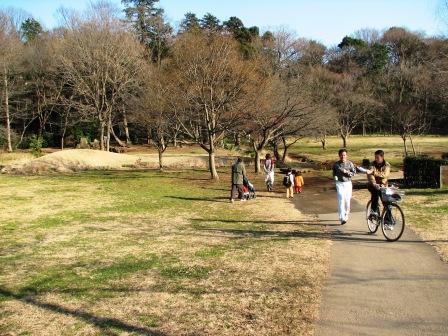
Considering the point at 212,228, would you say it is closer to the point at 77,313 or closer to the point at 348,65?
the point at 77,313

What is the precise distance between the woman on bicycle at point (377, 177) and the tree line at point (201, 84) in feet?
44.4

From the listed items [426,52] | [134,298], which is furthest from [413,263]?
[426,52]

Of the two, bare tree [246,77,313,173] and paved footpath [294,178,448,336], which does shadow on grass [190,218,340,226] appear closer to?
paved footpath [294,178,448,336]

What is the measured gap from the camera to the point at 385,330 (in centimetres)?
483

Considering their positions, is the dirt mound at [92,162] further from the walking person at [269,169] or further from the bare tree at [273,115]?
the walking person at [269,169]

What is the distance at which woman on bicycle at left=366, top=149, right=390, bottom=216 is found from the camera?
30.5 ft

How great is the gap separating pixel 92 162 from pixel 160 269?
24573 millimetres

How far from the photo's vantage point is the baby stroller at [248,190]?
15891mm

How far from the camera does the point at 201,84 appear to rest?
72.7ft

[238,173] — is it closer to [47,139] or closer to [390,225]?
[390,225]

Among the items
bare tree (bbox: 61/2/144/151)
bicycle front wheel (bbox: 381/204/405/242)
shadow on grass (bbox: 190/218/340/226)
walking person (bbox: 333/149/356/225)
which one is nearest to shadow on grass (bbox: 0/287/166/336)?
bicycle front wheel (bbox: 381/204/405/242)

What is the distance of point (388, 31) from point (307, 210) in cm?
7253

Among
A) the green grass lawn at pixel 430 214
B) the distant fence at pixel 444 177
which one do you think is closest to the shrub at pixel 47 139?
the distant fence at pixel 444 177

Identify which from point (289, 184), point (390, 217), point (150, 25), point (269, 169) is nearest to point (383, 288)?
point (390, 217)
